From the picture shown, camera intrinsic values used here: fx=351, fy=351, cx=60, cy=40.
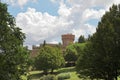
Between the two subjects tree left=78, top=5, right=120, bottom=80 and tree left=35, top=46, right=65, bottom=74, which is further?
tree left=35, top=46, right=65, bottom=74

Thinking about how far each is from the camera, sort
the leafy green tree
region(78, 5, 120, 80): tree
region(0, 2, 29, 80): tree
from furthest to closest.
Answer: the leafy green tree < region(78, 5, 120, 80): tree < region(0, 2, 29, 80): tree

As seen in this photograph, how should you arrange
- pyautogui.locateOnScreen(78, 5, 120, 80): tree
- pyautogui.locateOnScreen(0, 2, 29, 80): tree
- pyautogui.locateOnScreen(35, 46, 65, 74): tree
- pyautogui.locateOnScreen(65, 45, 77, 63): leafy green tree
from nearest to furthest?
pyautogui.locateOnScreen(0, 2, 29, 80): tree, pyautogui.locateOnScreen(78, 5, 120, 80): tree, pyautogui.locateOnScreen(35, 46, 65, 74): tree, pyautogui.locateOnScreen(65, 45, 77, 63): leafy green tree

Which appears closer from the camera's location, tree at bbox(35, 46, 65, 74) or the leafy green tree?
tree at bbox(35, 46, 65, 74)

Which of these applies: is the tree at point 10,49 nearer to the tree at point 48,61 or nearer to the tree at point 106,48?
the tree at point 106,48

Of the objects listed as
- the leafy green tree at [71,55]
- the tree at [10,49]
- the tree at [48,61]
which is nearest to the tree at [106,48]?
the tree at [10,49]

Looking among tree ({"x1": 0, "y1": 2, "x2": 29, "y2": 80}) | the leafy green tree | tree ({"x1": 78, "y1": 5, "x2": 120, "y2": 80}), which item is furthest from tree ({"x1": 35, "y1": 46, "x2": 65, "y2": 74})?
tree ({"x1": 0, "y1": 2, "x2": 29, "y2": 80})

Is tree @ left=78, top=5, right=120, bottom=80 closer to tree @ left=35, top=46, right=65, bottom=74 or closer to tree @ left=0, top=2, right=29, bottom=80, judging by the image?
tree @ left=0, top=2, right=29, bottom=80

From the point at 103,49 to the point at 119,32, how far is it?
2.78 meters

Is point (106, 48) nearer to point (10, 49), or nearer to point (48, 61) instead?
point (10, 49)

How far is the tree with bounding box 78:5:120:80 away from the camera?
4053cm

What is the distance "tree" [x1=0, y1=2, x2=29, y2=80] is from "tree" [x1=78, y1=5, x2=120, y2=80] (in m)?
13.7

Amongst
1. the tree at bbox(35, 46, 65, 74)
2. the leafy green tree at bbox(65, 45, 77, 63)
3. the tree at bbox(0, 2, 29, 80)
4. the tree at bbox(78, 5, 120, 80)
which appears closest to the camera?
→ the tree at bbox(0, 2, 29, 80)

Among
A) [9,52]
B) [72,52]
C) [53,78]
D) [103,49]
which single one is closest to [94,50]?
[103,49]

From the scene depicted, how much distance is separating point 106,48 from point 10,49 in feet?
51.5
